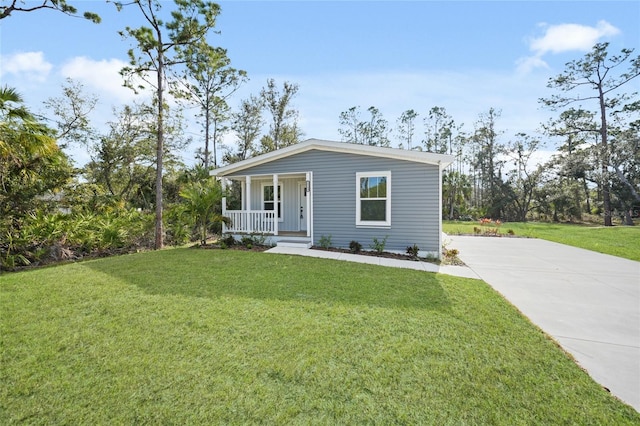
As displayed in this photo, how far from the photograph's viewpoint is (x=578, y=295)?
181 inches

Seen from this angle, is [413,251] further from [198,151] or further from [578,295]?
[198,151]

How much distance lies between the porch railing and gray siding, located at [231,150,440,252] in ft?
5.45

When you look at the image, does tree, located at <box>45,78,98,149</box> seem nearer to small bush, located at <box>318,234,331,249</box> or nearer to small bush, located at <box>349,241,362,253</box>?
small bush, located at <box>318,234,331,249</box>

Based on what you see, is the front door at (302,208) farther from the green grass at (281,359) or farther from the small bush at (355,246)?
the green grass at (281,359)

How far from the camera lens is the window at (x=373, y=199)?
8.17m

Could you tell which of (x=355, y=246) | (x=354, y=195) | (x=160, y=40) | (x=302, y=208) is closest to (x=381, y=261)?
(x=355, y=246)

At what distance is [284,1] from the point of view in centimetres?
805

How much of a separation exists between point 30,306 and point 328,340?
4356 millimetres

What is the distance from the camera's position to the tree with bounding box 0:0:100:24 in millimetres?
7410

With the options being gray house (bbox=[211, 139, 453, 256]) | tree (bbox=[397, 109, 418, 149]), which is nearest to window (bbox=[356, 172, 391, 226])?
gray house (bbox=[211, 139, 453, 256])

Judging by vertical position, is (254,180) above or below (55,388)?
above

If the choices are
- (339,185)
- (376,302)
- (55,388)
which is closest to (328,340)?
(376,302)

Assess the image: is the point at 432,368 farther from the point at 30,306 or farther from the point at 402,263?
the point at 30,306

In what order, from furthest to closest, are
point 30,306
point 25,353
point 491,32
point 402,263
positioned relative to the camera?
point 491,32
point 402,263
point 30,306
point 25,353
